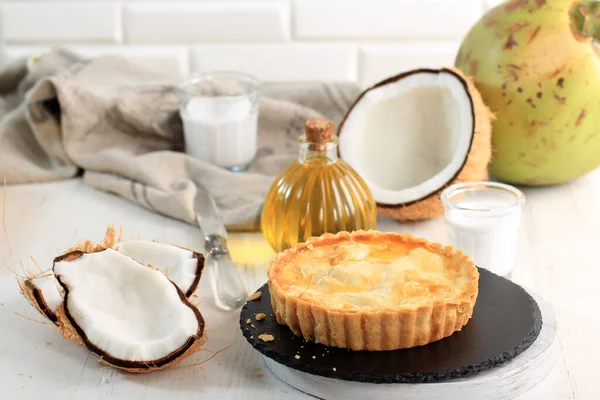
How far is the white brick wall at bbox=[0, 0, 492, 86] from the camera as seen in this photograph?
2656 millimetres

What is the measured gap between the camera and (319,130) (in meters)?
1.25

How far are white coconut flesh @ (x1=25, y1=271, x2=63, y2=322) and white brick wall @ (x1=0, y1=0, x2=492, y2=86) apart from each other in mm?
1650

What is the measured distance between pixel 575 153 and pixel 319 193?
51cm

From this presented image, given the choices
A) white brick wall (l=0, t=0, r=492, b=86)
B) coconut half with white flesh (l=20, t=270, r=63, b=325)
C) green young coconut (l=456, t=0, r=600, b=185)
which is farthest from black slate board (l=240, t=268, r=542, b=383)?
white brick wall (l=0, t=0, r=492, b=86)

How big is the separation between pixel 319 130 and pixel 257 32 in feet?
4.92

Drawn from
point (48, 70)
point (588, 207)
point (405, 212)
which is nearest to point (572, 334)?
point (405, 212)

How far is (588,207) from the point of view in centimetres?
153

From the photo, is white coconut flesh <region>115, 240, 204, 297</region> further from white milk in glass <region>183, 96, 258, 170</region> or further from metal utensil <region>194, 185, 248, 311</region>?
white milk in glass <region>183, 96, 258, 170</region>

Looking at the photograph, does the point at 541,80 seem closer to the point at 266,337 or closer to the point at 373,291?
the point at 373,291

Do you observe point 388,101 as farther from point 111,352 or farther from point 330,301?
point 111,352

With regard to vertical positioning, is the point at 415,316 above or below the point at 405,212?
above

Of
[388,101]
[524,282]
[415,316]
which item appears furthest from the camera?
[388,101]

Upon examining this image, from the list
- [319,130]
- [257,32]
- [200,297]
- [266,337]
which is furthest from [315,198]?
[257,32]

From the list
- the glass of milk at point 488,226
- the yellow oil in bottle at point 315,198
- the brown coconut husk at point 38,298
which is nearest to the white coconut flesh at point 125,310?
the brown coconut husk at point 38,298
